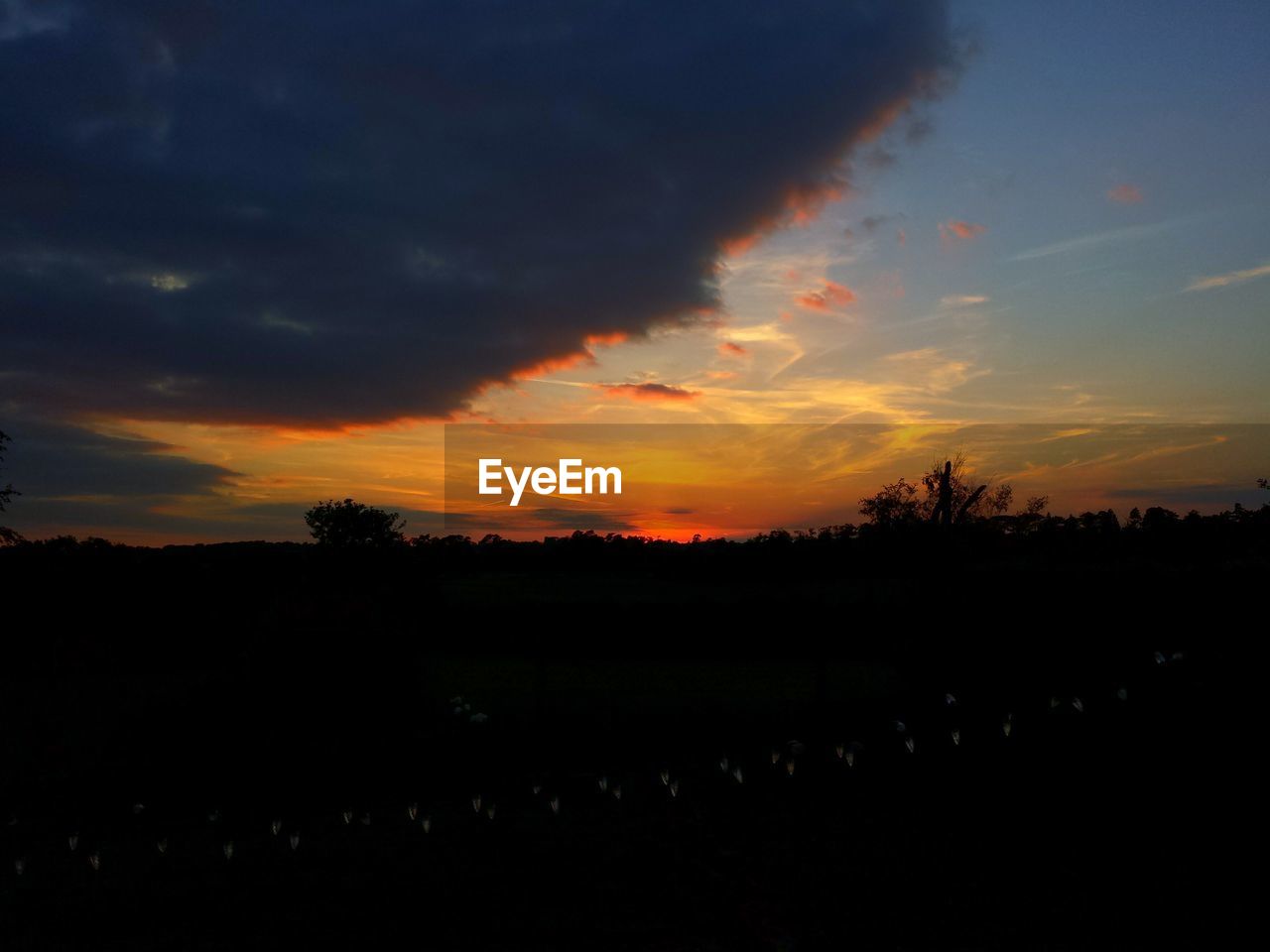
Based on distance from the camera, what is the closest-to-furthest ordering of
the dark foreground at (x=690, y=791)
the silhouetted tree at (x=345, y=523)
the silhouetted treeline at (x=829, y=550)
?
the dark foreground at (x=690, y=791) < the silhouetted treeline at (x=829, y=550) < the silhouetted tree at (x=345, y=523)

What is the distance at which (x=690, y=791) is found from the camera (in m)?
7.88

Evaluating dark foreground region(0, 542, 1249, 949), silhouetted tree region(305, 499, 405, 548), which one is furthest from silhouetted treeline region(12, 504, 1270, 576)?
silhouetted tree region(305, 499, 405, 548)

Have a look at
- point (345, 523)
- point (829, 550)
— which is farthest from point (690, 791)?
point (345, 523)

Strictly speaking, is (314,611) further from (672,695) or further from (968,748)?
(968,748)

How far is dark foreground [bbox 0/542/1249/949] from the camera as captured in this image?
525 centimetres

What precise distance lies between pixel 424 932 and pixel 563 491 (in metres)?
12.9

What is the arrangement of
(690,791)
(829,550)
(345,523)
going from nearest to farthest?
(690,791) → (829,550) → (345,523)

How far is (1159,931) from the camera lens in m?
4.70

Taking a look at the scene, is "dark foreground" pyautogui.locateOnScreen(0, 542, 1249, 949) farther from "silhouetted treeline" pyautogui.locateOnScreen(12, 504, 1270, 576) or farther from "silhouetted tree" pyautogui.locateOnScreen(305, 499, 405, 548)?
"silhouetted tree" pyautogui.locateOnScreen(305, 499, 405, 548)

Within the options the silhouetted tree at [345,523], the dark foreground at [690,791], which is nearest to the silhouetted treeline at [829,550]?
the dark foreground at [690,791]

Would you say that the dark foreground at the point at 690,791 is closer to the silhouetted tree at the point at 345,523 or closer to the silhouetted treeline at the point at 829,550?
the silhouetted treeline at the point at 829,550

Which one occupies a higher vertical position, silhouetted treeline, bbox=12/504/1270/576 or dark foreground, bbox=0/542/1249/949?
silhouetted treeline, bbox=12/504/1270/576

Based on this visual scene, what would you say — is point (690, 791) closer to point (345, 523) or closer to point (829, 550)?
point (829, 550)

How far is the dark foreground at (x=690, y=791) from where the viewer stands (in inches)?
207
